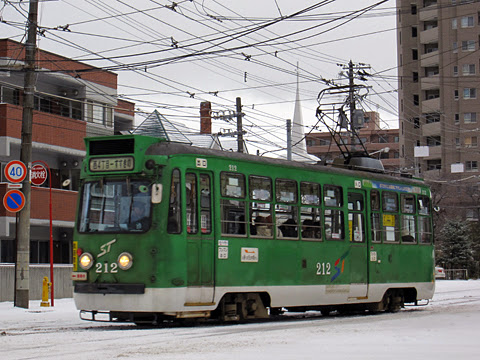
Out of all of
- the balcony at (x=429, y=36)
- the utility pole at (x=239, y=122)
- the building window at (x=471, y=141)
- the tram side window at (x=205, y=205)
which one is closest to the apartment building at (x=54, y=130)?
the utility pole at (x=239, y=122)

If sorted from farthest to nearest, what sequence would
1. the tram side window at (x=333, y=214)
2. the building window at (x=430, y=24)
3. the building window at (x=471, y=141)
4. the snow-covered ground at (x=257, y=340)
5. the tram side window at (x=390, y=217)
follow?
the building window at (x=430, y=24) → the building window at (x=471, y=141) → the tram side window at (x=390, y=217) → the tram side window at (x=333, y=214) → the snow-covered ground at (x=257, y=340)

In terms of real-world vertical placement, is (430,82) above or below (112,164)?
above

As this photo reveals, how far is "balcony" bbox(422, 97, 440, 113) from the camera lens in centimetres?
8838

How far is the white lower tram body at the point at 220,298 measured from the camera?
1500 cm

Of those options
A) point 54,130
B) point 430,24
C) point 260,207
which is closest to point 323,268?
point 260,207

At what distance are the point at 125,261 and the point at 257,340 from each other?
3534 mm

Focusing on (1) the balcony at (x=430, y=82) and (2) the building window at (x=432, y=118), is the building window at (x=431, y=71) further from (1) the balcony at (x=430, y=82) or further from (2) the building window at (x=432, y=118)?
(2) the building window at (x=432, y=118)

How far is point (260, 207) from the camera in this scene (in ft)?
55.7

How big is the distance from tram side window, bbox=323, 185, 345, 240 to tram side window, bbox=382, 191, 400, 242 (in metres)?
1.89

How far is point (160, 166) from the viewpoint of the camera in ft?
50.4

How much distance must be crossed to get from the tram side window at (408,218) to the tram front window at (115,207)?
8.40m

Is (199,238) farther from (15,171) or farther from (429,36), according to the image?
(429,36)

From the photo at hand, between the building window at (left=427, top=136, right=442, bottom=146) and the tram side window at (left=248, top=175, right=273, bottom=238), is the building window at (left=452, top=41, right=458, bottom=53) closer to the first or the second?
the building window at (left=427, top=136, right=442, bottom=146)

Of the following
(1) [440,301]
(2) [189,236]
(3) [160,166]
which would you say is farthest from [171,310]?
(1) [440,301]
